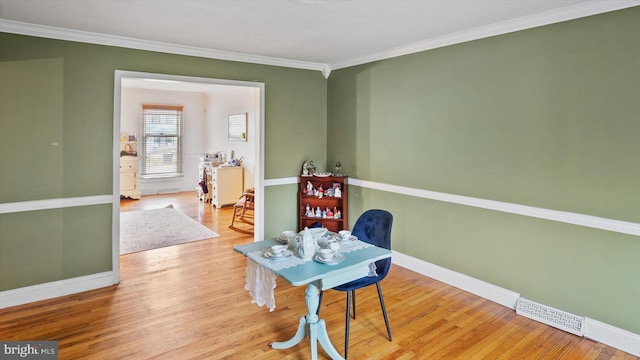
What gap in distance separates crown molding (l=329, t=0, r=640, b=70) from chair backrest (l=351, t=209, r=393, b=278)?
186 centimetres

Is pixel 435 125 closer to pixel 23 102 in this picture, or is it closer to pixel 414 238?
pixel 414 238

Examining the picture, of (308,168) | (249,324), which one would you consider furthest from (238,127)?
(249,324)

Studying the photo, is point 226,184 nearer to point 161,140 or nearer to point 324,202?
point 161,140

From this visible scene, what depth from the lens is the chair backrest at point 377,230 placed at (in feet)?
9.34

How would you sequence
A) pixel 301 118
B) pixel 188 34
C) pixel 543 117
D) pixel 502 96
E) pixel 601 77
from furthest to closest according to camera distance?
pixel 301 118 < pixel 188 34 < pixel 502 96 < pixel 543 117 < pixel 601 77

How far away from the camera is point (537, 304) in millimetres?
3037

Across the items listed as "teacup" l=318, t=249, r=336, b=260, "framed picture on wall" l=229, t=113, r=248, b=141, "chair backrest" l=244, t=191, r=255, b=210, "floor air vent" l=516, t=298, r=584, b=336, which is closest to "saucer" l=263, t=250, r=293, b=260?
"teacup" l=318, t=249, r=336, b=260

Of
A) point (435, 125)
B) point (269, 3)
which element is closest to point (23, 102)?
point (269, 3)

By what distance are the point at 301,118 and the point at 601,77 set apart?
3.29 m

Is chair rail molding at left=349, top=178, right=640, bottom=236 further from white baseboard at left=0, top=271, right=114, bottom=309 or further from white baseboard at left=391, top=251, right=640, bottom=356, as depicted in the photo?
white baseboard at left=0, top=271, right=114, bottom=309

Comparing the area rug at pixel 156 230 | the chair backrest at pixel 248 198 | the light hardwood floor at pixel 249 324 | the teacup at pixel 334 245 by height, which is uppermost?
the chair backrest at pixel 248 198

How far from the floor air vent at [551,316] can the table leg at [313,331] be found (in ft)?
5.72

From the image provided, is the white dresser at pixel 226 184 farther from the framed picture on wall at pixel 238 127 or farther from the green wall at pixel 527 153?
the green wall at pixel 527 153

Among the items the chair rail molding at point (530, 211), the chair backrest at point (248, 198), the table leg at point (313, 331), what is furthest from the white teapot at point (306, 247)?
the chair backrest at point (248, 198)
